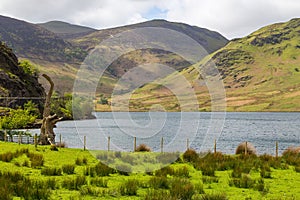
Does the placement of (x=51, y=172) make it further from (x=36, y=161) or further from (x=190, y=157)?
(x=190, y=157)

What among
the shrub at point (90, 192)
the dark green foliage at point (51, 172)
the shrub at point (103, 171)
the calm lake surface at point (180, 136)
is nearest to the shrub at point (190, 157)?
the shrub at point (103, 171)

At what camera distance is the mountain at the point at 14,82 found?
10056 centimetres

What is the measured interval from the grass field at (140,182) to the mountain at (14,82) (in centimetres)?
7979

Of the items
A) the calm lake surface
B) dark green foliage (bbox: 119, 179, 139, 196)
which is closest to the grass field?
dark green foliage (bbox: 119, 179, 139, 196)

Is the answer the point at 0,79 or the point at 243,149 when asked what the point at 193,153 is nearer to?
the point at 243,149

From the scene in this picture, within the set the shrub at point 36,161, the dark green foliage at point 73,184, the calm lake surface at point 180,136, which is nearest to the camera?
the dark green foliage at point 73,184

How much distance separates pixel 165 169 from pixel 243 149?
1451 cm

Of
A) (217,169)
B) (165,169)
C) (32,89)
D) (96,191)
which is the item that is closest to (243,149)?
(217,169)

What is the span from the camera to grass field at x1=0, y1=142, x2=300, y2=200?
490 inches

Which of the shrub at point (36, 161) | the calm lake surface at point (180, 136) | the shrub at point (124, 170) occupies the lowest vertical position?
the shrub at point (124, 170)

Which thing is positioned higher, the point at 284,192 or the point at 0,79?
the point at 0,79

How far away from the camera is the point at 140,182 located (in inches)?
595

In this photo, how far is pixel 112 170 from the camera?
1848cm

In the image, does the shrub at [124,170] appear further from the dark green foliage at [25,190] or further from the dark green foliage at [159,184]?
the dark green foliage at [25,190]
